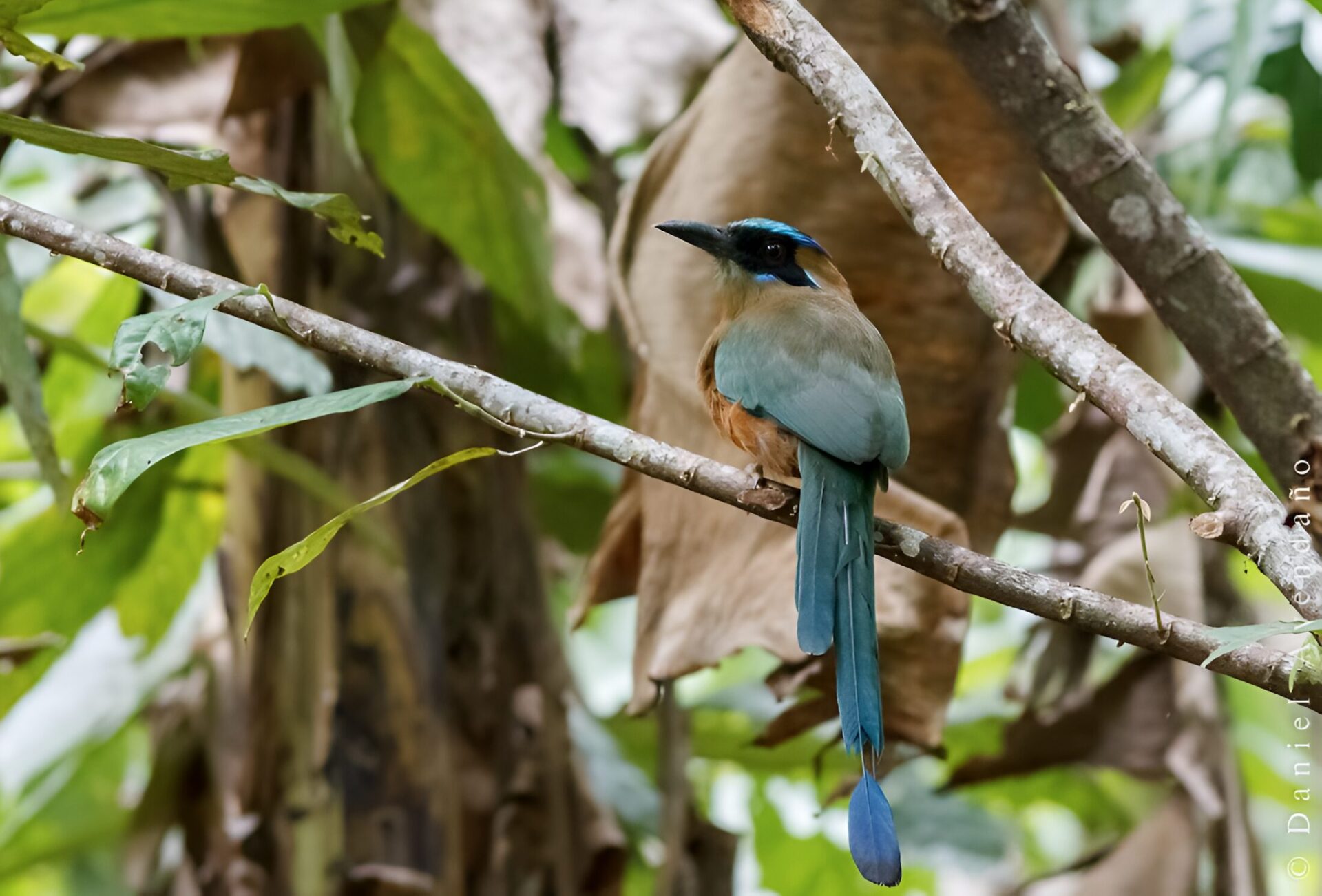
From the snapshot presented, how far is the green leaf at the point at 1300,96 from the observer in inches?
92.7

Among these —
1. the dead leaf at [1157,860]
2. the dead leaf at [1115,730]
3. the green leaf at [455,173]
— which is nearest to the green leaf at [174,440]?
the green leaf at [455,173]

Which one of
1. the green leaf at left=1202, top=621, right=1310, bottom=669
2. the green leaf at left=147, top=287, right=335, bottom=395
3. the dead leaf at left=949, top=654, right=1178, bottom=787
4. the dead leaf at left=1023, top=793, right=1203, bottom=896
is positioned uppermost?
the green leaf at left=1202, top=621, right=1310, bottom=669

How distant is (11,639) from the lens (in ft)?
7.39

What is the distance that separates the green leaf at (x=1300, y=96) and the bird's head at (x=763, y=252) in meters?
1.05

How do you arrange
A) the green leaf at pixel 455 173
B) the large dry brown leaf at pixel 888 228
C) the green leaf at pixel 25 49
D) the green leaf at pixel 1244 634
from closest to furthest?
the green leaf at pixel 1244 634 → the green leaf at pixel 25 49 → the large dry brown leaf at pixel 888 228 → the green leaf at pixel 455 173

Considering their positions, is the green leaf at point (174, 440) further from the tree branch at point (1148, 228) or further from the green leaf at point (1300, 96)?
the green leaf at point (1300, 96)

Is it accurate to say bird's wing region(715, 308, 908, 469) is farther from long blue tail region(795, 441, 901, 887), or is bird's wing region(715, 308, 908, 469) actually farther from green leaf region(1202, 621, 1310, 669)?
green leaf region(1202, 621, 1310, 669)

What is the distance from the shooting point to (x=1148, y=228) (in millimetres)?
1479

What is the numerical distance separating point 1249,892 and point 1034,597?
4.84 ft

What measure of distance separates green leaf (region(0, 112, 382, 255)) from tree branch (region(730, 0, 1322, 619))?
0.45 m

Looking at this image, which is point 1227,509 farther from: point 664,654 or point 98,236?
point 98,236

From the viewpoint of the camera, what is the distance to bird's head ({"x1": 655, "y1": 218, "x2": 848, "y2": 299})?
5.81ft

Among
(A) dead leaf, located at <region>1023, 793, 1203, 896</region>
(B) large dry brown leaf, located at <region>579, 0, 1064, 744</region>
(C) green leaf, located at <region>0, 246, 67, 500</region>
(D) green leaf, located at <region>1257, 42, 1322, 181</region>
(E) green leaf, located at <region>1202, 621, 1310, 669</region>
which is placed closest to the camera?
(E) green leaf, located at <region>1202, 621, 1310, 669</region>

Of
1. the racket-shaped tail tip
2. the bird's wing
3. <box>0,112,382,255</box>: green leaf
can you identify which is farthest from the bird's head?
the racket-shaped tail tip
